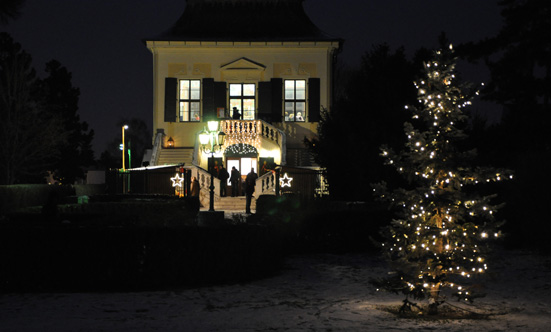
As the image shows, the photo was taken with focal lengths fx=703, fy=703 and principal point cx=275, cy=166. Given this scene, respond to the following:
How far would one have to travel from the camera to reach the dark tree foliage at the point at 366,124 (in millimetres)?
17875

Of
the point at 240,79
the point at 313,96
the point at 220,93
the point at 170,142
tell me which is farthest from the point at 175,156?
the point at 313,96

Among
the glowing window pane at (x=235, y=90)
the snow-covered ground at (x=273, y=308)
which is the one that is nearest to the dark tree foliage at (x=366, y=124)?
the snow-covered ground at (x=273, y=308)

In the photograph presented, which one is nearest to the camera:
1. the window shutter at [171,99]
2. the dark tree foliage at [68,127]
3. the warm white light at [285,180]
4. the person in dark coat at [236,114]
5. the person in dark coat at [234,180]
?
the person in dark coat at [234,180]

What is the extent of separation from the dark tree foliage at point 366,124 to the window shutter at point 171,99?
1647 centimetres

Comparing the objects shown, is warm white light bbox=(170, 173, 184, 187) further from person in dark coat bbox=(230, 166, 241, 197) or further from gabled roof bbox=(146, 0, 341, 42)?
gabled roof bbox=(146, 0, 341, 42)

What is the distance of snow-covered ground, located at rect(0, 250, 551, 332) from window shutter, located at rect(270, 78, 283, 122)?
82.8 feet

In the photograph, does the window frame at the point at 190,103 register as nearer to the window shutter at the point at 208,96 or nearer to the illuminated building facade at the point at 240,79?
the illuminated building facade at the point at 240,79

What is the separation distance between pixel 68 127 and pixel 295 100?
1623 centimetres

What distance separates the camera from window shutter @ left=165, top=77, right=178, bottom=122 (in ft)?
117

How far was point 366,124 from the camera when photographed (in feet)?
59.7

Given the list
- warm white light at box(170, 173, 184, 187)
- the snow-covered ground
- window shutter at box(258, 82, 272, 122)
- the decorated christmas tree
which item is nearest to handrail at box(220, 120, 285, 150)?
window shutter at box(258, 82, 272, 122)

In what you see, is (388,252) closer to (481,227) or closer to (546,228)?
(481,227)

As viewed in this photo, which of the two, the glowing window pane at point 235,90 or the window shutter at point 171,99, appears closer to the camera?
the window shutter at point 171,99

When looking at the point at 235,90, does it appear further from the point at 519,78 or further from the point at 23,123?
the point at 519,78
